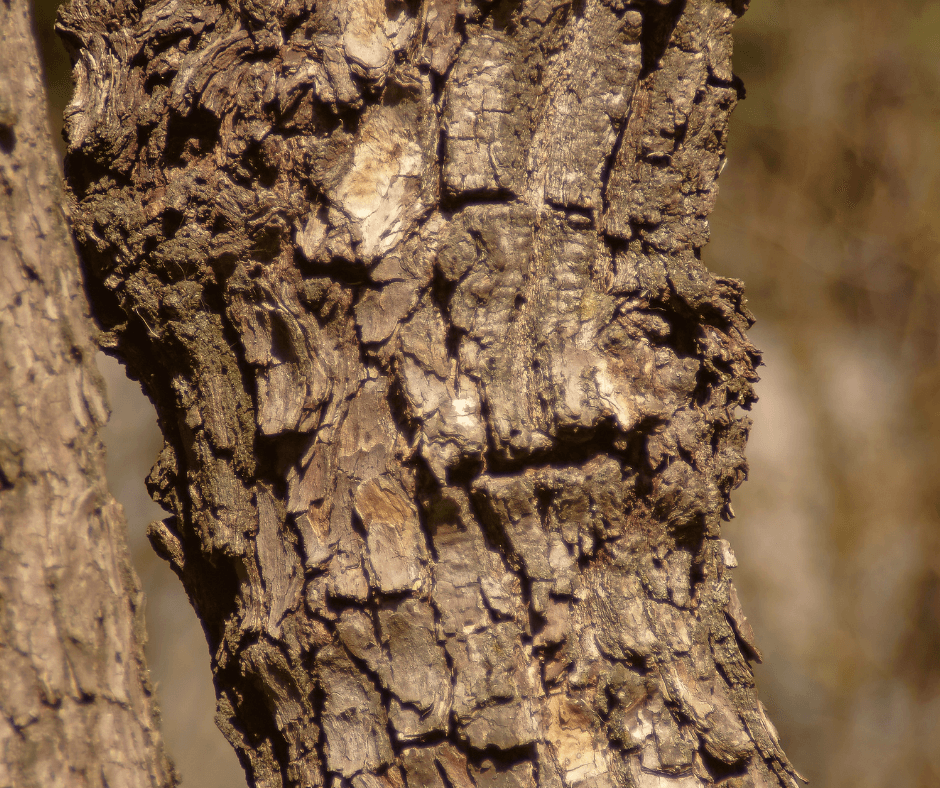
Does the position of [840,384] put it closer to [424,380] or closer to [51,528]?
[424,380]

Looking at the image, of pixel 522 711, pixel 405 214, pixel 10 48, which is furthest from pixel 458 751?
pixel 10 48

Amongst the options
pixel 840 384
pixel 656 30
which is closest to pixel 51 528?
pixel 656 30

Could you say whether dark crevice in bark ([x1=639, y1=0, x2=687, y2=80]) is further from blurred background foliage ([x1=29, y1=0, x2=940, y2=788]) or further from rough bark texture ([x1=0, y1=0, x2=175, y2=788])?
blurred background foliage ([x1=29, y1=0, x2=940, y2=788])

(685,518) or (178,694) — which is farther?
(178,694)

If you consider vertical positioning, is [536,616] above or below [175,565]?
below

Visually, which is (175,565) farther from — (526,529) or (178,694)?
(178,694)

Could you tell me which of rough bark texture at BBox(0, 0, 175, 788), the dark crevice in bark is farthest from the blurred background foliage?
rough bark texture at BBox(0, 0, 175, 788)
